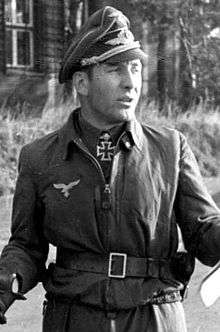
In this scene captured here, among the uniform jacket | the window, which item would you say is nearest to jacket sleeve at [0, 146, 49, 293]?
the uniform jacket

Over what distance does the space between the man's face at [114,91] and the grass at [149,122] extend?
8137 millimetres

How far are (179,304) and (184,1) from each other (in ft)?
43.8

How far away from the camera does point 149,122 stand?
14977 mm

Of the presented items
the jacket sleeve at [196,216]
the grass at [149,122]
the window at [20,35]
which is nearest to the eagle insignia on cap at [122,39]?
the jacket sleeve at [196,216]

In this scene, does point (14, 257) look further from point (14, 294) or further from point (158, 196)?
point (158, 196)

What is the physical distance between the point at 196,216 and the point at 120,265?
0.33m

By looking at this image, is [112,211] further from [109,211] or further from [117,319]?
[117,319]

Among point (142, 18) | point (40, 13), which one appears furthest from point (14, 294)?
point (40, 13)

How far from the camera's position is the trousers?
10.7 feet

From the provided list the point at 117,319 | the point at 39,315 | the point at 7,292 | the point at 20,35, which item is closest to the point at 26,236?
the point at 7,292

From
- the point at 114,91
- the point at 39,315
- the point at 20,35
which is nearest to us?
the point at 114,91

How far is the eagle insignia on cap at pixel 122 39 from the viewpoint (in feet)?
11.2

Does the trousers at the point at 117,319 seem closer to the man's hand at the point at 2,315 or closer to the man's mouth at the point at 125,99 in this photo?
the man's hand at the point at 2,315

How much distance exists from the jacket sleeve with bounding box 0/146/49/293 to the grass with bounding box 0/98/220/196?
26.3 feet
